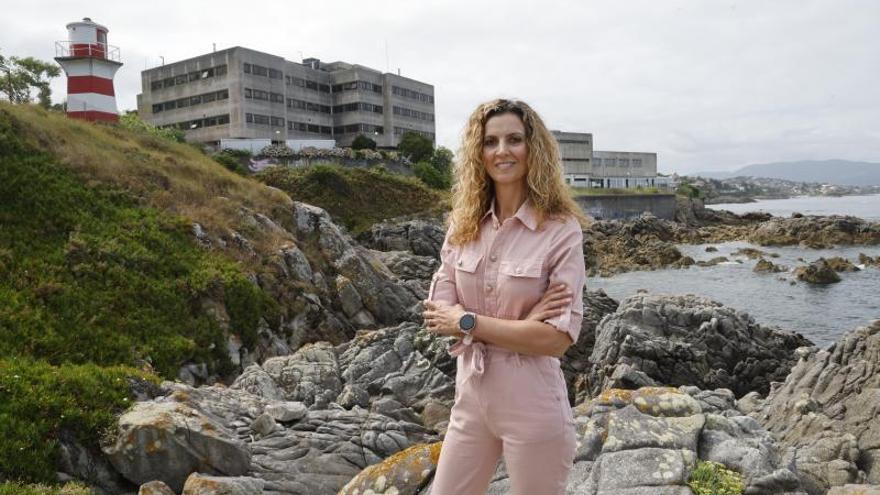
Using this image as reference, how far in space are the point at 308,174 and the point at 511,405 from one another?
57532 mm

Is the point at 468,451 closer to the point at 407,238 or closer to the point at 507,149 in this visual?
the point at 507,149

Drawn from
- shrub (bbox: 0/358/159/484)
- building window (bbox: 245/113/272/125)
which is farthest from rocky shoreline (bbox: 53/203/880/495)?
building window (bbox: 245/113/272/125)

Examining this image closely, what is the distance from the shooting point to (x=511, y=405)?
3574mm

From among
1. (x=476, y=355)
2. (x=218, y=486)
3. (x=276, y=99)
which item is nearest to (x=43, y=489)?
(x=218, y=486)

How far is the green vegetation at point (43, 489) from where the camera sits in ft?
24.6

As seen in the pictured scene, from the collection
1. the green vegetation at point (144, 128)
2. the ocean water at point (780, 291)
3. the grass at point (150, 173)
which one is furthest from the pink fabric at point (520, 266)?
the green vegetation at point (144, 128)

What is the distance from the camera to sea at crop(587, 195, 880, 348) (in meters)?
31.0

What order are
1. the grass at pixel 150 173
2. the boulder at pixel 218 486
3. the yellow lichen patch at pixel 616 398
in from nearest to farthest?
the boulder at pixel 218 486 → the yellow lichen patch at pixel 616 398 → the grass at pixel 150 173

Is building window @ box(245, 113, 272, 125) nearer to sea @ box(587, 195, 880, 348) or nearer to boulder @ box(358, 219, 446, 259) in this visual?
boulder @ box(358, 219, 446, 259)

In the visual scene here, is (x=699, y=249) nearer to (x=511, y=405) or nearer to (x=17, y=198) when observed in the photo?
(x=17, y=198)

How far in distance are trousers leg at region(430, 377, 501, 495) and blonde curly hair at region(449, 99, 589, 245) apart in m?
1.05

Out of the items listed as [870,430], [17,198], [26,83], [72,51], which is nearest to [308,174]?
[72,51]

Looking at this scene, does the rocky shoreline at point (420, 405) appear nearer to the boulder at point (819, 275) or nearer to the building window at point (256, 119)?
the boulder at point (819, 275)

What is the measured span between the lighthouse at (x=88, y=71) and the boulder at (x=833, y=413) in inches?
1569
